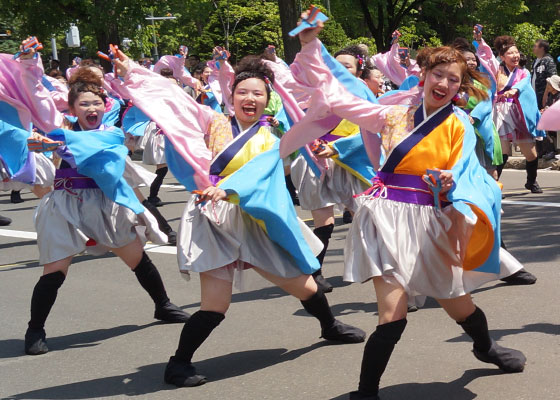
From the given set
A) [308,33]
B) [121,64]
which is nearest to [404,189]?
[308,33]

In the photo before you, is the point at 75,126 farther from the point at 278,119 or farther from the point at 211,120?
the point at 278,119

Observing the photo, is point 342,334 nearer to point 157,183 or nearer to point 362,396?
point 362,396

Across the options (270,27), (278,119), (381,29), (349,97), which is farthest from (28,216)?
(270,27)

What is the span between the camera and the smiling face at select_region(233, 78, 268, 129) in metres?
5.47

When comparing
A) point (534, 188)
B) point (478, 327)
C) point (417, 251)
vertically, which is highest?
point (417, 251)

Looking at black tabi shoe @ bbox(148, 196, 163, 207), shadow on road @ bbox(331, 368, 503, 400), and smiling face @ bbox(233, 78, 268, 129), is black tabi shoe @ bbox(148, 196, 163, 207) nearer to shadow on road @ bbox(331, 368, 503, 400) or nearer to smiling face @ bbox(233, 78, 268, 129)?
smiling face @ bbox(233, 78, 268, 129)

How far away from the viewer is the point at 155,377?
5.41m

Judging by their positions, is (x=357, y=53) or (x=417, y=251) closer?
(x=417, y=251)

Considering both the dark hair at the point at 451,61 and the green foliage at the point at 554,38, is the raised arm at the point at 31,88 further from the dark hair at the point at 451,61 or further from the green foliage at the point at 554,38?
the green foliage at the point at 554,38

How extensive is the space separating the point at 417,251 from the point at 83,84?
9.15ft

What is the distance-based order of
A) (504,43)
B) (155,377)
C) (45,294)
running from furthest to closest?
(504,43), (45,294), (155,377)

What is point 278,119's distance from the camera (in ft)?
28.4

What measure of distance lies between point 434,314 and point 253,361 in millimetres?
1398

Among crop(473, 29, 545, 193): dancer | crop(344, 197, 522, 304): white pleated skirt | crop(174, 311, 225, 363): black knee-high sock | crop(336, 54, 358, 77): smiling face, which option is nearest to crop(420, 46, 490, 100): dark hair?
crop(344, 197, 522, 304): white pleated skirt
